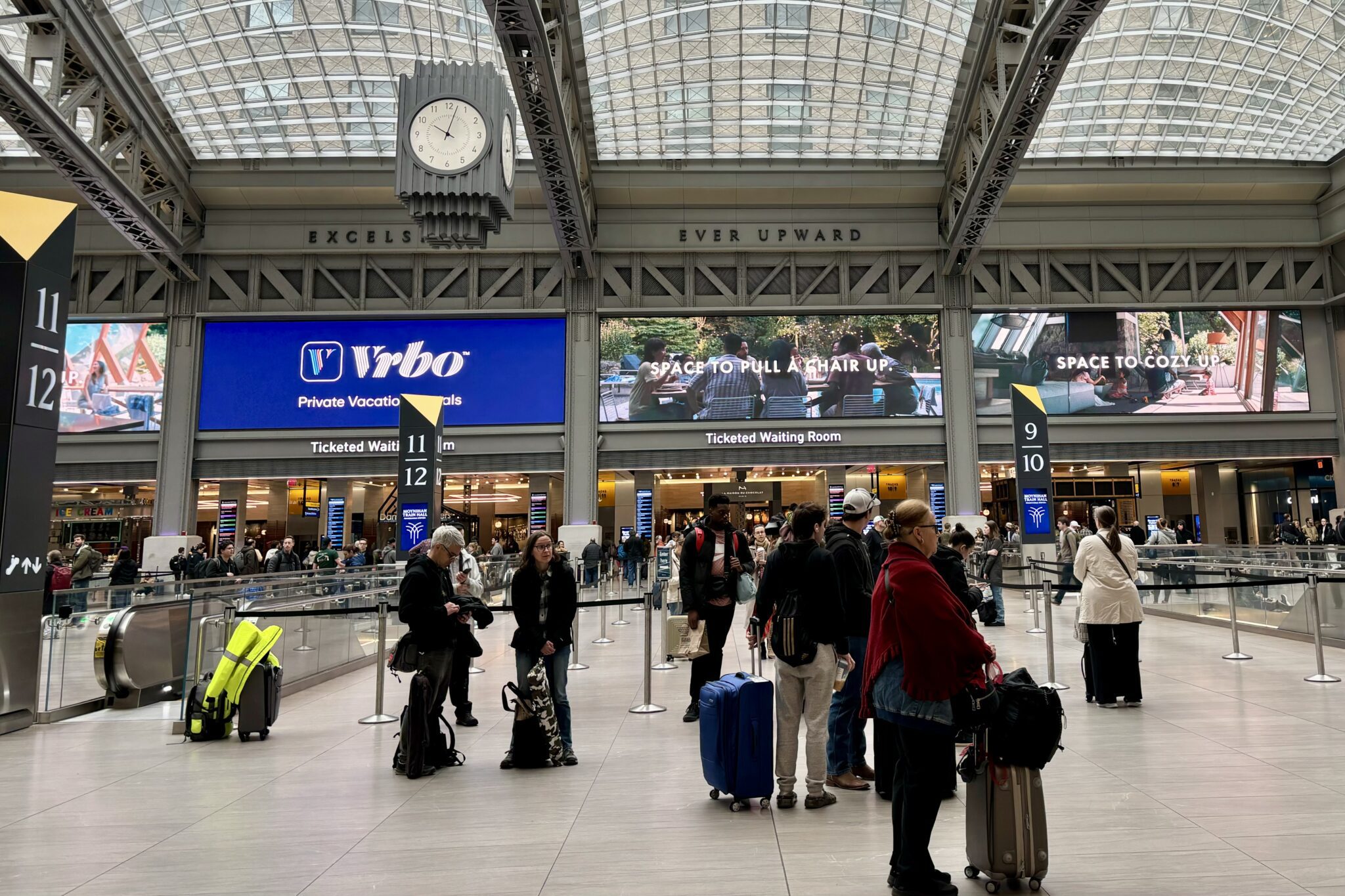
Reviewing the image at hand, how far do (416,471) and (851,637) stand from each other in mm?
11926

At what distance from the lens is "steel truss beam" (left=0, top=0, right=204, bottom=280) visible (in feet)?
60.7

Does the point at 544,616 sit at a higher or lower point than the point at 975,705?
higher

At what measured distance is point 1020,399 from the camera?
664 inches

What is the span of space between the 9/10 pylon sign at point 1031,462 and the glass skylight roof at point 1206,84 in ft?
40.5

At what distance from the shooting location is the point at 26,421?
23.8ft

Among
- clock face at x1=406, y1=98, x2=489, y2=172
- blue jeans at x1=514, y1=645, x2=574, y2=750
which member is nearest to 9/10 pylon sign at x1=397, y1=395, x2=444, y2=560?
clock face at x1=406, y1=98, x2=489, y2=172

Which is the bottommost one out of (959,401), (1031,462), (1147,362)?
(1031,462)

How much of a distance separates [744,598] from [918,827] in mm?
3376

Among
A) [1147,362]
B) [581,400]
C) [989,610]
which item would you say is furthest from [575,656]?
[1147,362]

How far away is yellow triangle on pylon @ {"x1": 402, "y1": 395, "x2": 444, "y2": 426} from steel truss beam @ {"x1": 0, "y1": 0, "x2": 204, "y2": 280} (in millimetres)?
10722

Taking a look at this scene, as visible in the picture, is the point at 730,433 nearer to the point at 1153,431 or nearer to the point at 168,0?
the point at 1153,431

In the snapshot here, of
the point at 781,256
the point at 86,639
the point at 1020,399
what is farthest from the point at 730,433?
the point at 86,639

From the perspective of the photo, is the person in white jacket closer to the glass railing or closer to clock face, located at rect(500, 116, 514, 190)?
the glass railing

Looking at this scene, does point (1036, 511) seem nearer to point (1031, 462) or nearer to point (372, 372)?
point (1031, 462)
